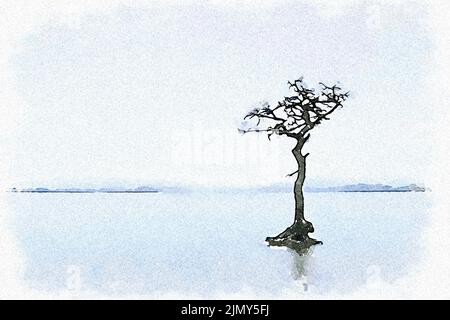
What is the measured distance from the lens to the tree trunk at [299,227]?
543 cm

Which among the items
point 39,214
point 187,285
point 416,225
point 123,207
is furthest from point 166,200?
point 187,285

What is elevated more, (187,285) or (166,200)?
(166,200)

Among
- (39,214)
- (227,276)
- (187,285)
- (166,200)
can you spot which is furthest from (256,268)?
(166,200)

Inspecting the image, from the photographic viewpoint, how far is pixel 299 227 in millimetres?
5461

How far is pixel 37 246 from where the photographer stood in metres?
5.64

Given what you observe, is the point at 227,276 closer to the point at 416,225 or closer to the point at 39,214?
the point at 416,225

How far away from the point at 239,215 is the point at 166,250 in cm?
197

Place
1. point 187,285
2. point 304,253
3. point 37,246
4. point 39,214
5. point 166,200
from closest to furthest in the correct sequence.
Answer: point 187,285 → point 304,253 → point 37,246 → point 39,214 → point 166,200

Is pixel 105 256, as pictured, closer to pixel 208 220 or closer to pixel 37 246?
pixel 37 246

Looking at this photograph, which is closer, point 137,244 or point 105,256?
point 105,256

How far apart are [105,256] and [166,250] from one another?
1.97 ft

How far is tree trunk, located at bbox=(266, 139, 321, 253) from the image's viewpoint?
543cm

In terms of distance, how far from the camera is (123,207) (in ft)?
A: 27.2

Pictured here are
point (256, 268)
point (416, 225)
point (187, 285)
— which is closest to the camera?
point (187, 285)
